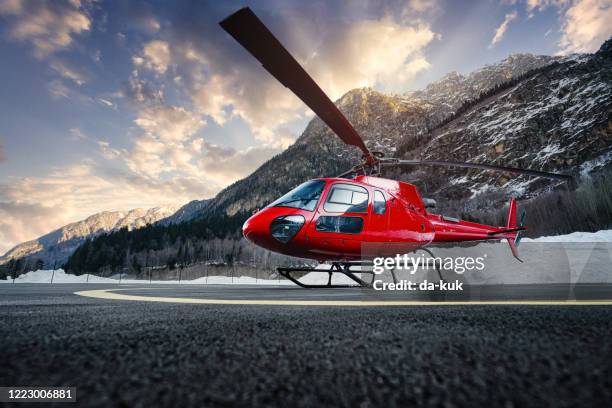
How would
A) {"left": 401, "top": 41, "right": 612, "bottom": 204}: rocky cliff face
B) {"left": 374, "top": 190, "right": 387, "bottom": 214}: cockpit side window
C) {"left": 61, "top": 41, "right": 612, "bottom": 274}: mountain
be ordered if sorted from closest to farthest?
{"left": 374, "top": 190, "right": 387, "bottom": 214}: cockpit side window < {"left": 401, "top": 41, "right": 612, "bottom": 204}: rocky cliff face < {"left": 61, "top": 41, "right": 612, "bottom": 274}: mountain

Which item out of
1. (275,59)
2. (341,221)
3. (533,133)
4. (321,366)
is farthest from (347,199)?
(533,133)

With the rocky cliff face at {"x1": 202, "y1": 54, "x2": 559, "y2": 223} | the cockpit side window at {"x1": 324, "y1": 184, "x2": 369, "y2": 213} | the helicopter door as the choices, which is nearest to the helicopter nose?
the helicopter door

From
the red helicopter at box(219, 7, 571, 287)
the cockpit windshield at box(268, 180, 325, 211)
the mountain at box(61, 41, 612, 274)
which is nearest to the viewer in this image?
the red helicopter at box(219, 7, 571, 287)

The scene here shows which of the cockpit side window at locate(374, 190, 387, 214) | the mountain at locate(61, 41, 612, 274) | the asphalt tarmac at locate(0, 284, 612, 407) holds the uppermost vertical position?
the mountain at locate(61, 41, 612, 274)

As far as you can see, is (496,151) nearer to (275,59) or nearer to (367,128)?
(275,59)

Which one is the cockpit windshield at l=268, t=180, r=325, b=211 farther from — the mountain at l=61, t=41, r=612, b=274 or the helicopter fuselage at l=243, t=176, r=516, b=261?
the mountain at l=61, t=41, r=612, b=274

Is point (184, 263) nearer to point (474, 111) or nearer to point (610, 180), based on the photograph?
point (610, 180)

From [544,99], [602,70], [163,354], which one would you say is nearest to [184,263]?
[163,354]

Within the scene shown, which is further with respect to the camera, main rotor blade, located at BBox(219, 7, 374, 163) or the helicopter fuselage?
the helicopter fuselage
